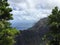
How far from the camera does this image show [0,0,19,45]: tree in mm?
38062

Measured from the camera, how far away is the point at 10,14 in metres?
40.7

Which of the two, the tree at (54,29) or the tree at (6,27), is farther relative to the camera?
the tree at (54,29)

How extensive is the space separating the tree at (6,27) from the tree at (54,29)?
6047 mm

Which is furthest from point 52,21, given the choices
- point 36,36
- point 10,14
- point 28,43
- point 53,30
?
point 36,36

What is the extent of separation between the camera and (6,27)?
39.5 meters

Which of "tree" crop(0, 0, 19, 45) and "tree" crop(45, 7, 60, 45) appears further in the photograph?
"tree" crop(45, 7, 60, 45)

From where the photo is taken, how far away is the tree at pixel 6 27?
38.1 metres

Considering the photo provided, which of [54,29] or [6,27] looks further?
[54,29]

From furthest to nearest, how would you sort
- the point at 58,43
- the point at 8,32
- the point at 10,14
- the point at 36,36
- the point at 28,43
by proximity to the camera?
the point at 36,36 < the point at 28,43 < the point at 58,43 < the point at 10,14 < the point at 8,32

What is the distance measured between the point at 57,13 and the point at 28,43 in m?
58.0

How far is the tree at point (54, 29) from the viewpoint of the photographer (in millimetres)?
43812

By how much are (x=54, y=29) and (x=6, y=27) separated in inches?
287

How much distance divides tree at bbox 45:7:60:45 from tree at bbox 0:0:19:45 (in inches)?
238

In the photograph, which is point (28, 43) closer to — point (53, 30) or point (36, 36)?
point (36, 36)
